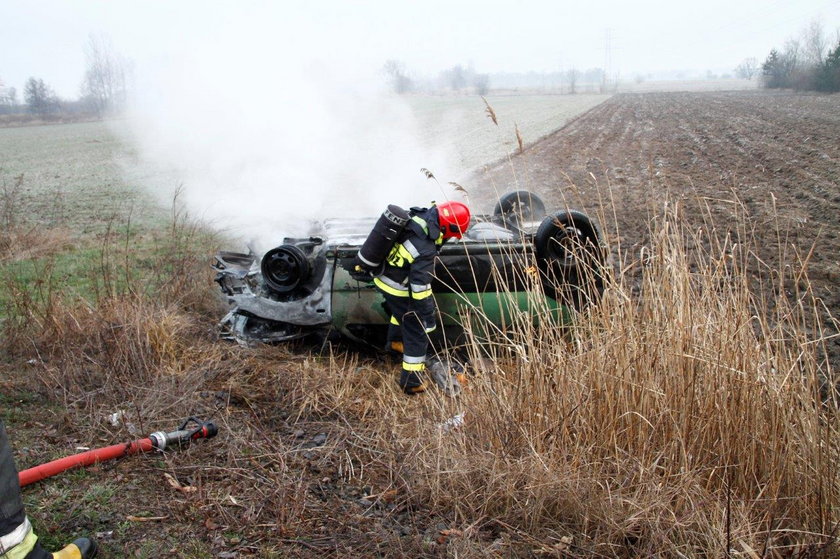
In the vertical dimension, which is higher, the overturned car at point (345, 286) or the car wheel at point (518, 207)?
the car wheel at point (518, 207)

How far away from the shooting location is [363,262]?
5.34m

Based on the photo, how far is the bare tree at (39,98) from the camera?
47.8 meters

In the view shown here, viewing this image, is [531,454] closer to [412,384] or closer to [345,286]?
[412,384]

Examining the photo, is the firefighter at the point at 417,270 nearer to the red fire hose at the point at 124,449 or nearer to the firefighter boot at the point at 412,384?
the firefighter boot at the point at 412,384

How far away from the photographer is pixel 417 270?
523cm

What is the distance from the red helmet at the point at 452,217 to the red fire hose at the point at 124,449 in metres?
2.27

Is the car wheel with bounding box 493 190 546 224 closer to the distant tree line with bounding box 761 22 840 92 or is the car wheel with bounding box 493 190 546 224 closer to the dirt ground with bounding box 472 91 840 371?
the dirt ground with bounding box 472 91 840 371

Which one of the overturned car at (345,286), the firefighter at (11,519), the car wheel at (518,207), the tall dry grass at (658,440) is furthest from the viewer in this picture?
the car wheel at (518,207)

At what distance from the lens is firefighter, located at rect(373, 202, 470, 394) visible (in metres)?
5.23

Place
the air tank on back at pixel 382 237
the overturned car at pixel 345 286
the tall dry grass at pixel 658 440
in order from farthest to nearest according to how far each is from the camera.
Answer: the overturned car at pixel 345 286
the air tank on back at pixel 382 237
the tall dry grass at pixel 658 440

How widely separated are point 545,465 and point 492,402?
0.49 meters

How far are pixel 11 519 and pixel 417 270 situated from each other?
10.6 ft

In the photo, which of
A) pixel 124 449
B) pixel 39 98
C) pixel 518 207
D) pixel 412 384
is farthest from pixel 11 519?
pixel 39 98

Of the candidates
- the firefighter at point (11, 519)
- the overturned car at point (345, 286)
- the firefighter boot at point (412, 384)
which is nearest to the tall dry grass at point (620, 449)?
the firefighter at point (11, 519)
